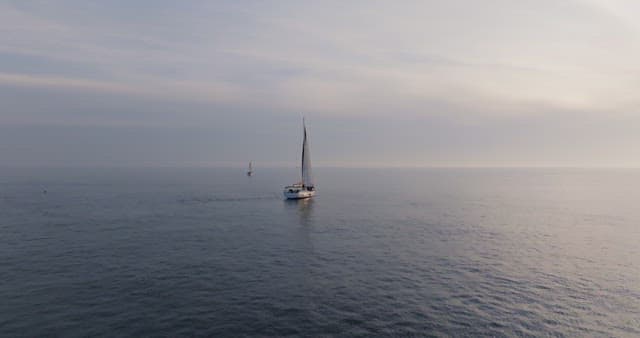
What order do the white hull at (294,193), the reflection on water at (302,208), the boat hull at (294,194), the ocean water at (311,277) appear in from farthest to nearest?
the white hull at (294,193), the boat hull at (294,194), the reflection on water at (302,208), the ocean water at (311,277)

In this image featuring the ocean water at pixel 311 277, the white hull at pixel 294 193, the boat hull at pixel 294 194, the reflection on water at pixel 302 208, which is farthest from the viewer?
the white hull at pixel 294 193

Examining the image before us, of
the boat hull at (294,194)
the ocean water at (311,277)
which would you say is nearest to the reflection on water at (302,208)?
the boat hull at (294,194)

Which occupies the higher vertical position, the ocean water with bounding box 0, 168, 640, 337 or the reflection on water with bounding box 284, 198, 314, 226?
the reflection on water with bounding box 284, 198, 314, 226

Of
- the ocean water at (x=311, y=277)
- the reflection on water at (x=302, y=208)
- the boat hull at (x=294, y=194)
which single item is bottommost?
the ocean water at (x=311, y=277)

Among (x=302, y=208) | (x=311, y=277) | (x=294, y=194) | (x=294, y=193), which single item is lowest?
(x=311, y=277)

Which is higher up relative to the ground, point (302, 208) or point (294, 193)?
point (294, 193)

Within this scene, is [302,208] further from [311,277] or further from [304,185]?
[311,277]

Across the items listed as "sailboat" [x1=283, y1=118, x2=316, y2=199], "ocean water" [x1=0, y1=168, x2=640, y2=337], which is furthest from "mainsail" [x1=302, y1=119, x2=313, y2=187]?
"ocean water" [x1=0, y1=168, x2=640, y2=337]

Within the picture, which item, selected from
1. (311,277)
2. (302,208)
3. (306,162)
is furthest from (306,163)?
(311,277)

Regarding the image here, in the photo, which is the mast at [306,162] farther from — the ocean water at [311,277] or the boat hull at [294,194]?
the ocean water at [311,277]

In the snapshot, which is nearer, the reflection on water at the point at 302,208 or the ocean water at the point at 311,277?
the ocean water at the point at 311,277

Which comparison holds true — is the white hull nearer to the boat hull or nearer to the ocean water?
the boat hull

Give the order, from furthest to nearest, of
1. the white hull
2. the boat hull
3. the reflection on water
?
the white hull, the boat hull, the reflection on water

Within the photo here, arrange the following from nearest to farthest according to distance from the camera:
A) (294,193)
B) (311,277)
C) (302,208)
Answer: (311,277) < (302,208) < (294,193)
